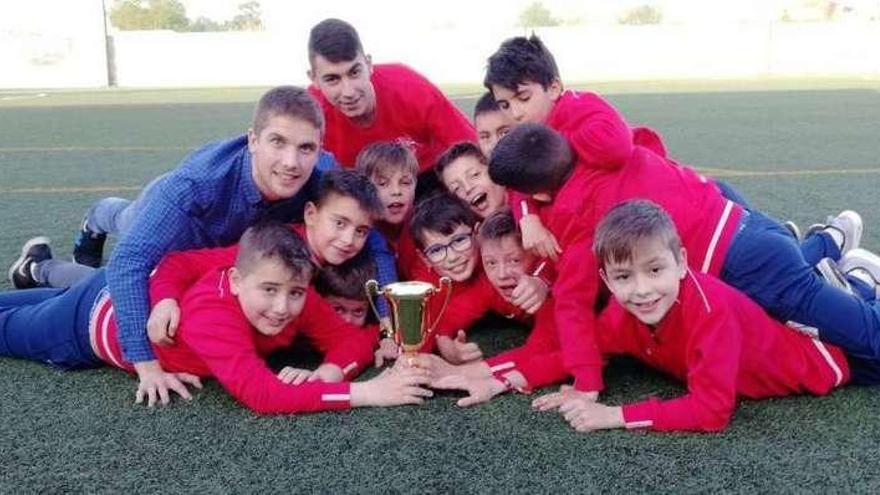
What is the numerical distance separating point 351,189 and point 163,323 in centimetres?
91

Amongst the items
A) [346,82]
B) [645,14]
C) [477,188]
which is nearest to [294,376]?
[477,188]

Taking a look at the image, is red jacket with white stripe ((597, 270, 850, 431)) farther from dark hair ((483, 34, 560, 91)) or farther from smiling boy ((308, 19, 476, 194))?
smiling boy ((308, 19, 476, 194))

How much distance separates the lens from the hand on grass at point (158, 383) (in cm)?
341

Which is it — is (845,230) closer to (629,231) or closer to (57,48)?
(629,231)

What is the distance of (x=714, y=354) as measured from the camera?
9.83 ft

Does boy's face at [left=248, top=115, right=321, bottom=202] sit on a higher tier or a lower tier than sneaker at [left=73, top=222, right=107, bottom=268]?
higher

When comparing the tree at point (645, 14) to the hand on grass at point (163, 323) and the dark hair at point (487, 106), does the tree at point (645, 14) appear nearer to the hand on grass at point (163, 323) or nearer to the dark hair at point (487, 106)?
the dark hair at point (487, 106)

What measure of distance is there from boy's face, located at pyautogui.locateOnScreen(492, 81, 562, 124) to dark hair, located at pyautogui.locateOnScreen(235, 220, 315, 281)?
1144 millimetres

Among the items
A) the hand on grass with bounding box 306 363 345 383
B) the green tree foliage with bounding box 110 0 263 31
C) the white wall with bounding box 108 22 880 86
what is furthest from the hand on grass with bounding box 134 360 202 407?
the green tree foliage with bounding box 110 0 263 31

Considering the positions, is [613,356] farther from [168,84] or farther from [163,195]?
[168,84]

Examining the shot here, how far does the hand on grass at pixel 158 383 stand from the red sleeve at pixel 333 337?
488mm

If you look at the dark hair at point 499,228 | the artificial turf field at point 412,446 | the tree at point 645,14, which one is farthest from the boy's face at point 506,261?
the tree at point 645,14

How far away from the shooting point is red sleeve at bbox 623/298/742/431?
299 centimetres

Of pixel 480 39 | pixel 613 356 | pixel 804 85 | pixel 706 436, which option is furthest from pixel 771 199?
→ pixel 480 39
